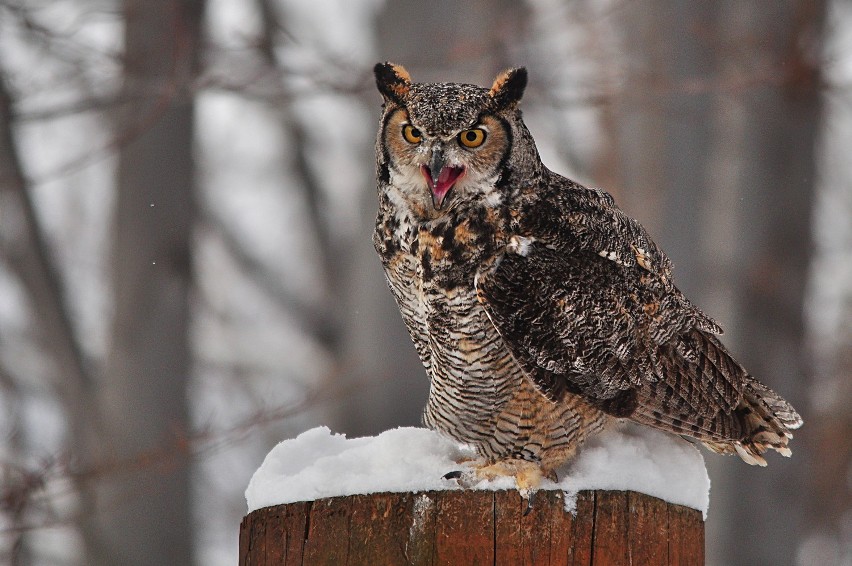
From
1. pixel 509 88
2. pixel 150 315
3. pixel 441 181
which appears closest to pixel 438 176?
pixel 441 181

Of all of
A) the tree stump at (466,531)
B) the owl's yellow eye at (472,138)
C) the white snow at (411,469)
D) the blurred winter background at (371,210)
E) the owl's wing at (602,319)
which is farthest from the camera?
the blurred winter background at (371,210)

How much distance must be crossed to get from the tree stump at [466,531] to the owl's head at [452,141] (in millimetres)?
984

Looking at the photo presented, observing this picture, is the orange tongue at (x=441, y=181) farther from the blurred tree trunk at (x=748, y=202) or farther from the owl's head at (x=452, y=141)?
the blurred tree trunk at (x=748, y=202)

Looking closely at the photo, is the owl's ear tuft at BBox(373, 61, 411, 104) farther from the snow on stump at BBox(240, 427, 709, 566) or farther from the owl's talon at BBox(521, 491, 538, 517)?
the owl's talon at BBox(521, 491, 538, 517)

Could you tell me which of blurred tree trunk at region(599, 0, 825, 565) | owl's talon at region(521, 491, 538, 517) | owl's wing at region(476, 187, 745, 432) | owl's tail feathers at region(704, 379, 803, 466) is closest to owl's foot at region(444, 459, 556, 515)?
owl's talon at region(521, 491, 538, 517)

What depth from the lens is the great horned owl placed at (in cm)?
303

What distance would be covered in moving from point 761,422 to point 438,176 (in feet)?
4.25

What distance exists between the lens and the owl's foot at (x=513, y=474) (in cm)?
242

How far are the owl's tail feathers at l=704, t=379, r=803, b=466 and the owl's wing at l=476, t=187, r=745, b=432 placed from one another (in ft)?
0.24

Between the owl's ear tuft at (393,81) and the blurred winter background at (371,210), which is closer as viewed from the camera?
the owl's ear tuft at (393,81)

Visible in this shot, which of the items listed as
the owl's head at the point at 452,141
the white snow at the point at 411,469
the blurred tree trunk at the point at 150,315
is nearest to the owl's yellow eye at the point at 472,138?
the owl's head at the point at 452,141

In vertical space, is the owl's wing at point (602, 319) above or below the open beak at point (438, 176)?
below

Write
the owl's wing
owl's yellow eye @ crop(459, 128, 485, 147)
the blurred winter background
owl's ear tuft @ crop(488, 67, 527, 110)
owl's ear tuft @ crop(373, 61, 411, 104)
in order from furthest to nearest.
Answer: the blurred winter background
owl's ear tuft @ crop(373, 61, 411, 104)
owl's ear tuft @ crop(488, 67, 527, 110)
owl's yellow eye @ crop(459, 128, 485, 147)
the owl's wing

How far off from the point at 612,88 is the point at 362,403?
2.98 m
